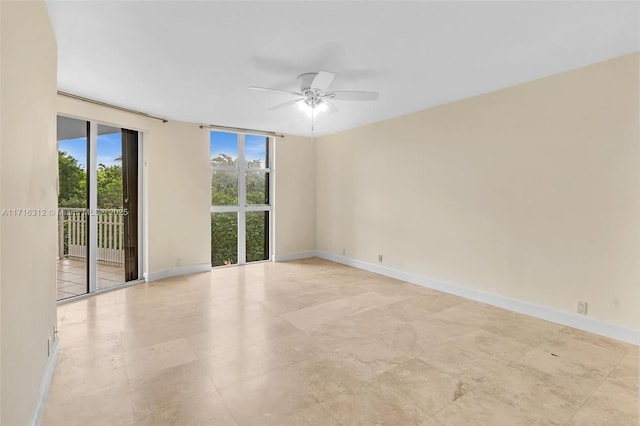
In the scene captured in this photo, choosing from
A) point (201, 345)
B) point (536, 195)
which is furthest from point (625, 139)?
point (201, 345)

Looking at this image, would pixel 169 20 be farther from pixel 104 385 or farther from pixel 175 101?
pixel 104 385

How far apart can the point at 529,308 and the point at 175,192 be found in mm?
5280

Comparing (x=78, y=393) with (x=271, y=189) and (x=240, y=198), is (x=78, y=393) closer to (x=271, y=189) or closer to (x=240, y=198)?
(x=240, y=198)

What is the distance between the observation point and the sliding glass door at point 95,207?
4016mm

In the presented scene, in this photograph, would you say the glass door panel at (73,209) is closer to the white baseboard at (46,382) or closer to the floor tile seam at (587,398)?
the white baseboard at (46,382)

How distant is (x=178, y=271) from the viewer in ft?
17.4

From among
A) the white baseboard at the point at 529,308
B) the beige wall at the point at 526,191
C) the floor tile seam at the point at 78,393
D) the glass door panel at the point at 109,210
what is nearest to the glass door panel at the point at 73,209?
the glass door panel at the point at 109,210

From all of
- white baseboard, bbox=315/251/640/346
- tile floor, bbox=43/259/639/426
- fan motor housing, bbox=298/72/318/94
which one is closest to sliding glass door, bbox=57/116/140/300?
tile floor, bbox=43/259/639/426

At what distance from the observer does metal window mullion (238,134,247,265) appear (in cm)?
606

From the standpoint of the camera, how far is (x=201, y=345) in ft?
9.37

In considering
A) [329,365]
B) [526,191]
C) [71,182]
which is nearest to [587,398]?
[329,365]

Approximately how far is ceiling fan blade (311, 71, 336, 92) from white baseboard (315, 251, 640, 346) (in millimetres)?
3134

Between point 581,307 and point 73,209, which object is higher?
point 73,209

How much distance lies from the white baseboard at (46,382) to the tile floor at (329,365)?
0.15 feet
